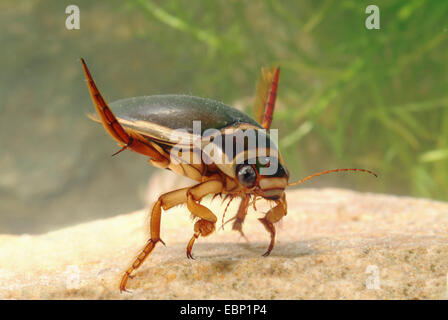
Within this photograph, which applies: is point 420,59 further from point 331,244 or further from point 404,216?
point 331,244

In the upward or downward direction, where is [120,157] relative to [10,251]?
upward

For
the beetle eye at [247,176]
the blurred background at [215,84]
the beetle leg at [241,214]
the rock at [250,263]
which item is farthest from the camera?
the blurred background at [215,84]

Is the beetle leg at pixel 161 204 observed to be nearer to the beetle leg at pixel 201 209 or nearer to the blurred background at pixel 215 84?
the beetle leg at pixel 201 209

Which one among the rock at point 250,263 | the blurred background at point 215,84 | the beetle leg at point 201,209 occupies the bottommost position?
the rock at point 250,263

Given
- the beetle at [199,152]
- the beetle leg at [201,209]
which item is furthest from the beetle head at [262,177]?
the beetle leg at [201,209]

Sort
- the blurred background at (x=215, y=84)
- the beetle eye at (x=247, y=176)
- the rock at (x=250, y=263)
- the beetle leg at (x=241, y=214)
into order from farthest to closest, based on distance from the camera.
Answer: the blurred background at (x=215, y=84) → the beetle leg at (x=241, y=214) → the beetle eye at (x=247, y=176) → the rock at (x=250, y=263)

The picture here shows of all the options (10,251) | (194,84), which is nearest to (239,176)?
(10,251)

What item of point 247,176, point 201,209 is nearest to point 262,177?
point 247,176
